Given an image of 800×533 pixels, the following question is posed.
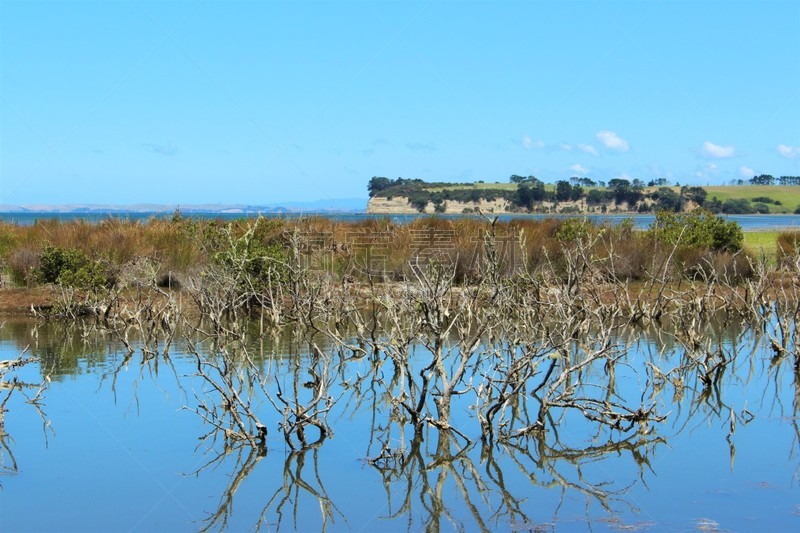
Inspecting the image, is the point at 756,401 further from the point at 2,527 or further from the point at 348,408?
the point at 2,527

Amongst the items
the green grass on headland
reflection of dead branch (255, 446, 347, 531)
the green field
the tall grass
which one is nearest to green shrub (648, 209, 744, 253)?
the tall grass

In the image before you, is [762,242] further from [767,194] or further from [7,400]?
[767,194]

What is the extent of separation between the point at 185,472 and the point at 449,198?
250ft

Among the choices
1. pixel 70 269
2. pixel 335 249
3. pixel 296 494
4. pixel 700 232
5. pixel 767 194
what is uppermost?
pixel 700 232

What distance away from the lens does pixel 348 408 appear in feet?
38.2

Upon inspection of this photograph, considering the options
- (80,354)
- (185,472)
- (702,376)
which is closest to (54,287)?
(80,354)

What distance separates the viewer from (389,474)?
8.87 m

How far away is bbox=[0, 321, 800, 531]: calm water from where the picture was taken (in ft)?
25.2

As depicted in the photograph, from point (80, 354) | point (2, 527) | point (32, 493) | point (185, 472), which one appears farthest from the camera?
point (80, 354)

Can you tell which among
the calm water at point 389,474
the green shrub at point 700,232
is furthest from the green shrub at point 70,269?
the green shrub at point 700,232

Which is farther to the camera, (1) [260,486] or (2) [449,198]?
(2) [449,198]

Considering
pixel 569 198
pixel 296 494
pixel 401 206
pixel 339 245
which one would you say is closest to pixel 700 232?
pixel 339 245

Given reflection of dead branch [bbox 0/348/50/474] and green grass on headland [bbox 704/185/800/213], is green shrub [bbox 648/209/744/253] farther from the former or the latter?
green grass on headland [bbox 704/185/800/213]

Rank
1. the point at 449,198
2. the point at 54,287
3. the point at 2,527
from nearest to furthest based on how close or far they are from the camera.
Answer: the point at 2,527 < the point at 54,287 < the point at 449,198
